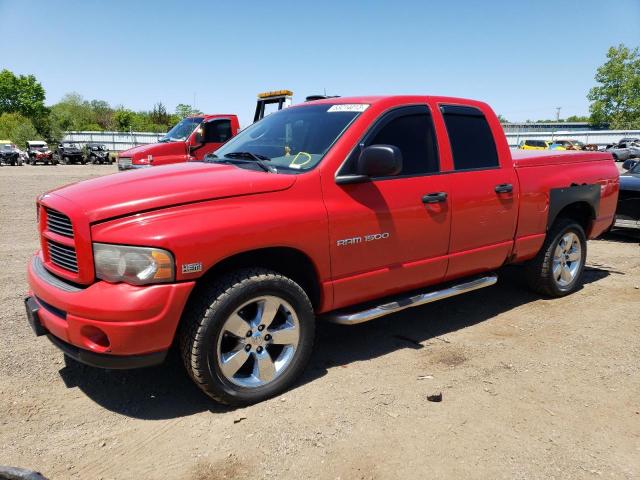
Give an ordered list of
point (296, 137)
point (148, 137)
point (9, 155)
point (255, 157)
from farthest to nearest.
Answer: point (148, 137) → point (9, 155) → point (296, 137) → point (255, 157)

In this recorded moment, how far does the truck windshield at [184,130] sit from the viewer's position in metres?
→ 12.8

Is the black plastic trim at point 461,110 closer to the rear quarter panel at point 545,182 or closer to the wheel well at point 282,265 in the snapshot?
the rear quarter panel at point 545,182

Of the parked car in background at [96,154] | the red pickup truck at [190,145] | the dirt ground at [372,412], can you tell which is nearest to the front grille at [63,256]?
the dirt ground at [372,412]

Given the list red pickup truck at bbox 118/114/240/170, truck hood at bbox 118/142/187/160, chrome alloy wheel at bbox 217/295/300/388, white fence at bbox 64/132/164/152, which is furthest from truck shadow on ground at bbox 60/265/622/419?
white fence at bbox 64/132/164/152

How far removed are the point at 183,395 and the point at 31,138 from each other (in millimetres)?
56431

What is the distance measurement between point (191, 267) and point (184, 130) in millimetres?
10996

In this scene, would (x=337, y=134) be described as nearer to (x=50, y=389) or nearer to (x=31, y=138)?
(x=50, y=389)

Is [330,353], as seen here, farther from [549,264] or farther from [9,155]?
[9,155]

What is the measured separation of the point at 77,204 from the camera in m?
2.97

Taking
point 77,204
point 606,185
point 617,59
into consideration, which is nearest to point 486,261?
point 606,185

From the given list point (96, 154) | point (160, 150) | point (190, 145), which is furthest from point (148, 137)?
point (190, 145)

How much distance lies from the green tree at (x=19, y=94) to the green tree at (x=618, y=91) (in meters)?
86.8

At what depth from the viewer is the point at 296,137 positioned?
3889 mm

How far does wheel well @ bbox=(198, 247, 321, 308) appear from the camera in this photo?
312 cm
